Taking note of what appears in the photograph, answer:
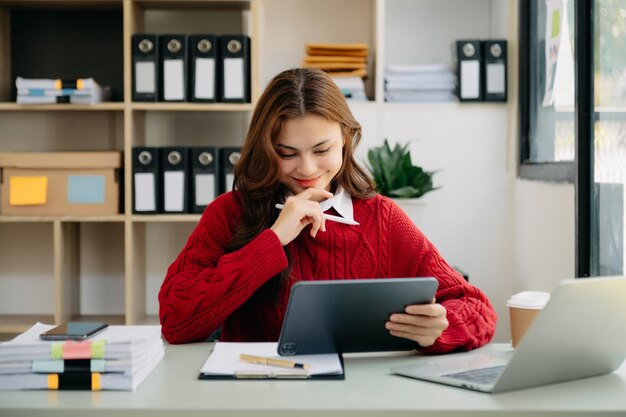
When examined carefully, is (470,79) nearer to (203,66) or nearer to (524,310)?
(203,66)

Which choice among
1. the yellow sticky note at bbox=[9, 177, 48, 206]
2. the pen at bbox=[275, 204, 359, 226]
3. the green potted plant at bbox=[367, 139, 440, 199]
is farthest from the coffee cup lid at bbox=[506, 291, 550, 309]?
the yellow sticky note at bbox=[9, 177, 48, 206]

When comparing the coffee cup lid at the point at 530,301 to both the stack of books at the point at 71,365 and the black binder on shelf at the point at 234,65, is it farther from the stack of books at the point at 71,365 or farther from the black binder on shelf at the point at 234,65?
the black binder on shelf at the point at 234,65

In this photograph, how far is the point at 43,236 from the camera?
354 centimetres

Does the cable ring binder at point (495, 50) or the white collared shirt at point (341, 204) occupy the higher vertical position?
the cable ring binder at point (495, 50)

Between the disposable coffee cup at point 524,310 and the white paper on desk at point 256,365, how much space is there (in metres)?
0.34

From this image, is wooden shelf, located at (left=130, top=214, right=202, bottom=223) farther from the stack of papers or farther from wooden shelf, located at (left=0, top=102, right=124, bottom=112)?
the stack of papers

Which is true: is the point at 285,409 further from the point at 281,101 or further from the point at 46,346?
the point at 281,101

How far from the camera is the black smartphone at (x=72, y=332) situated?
47.8 inches

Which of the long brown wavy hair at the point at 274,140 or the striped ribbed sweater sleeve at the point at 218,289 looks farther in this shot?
the long brown wavy hair at the point at 274,140

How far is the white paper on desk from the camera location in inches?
49.2

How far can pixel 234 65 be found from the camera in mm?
3193

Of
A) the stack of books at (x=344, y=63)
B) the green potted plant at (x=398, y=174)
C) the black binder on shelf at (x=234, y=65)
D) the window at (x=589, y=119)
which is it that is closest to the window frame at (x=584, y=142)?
the window at (x=589, y=119)

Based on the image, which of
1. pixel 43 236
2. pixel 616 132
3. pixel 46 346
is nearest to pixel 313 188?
pixel 46 346

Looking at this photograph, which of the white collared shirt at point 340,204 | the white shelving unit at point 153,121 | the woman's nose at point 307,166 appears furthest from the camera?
the white shelving unit at point 153,121
